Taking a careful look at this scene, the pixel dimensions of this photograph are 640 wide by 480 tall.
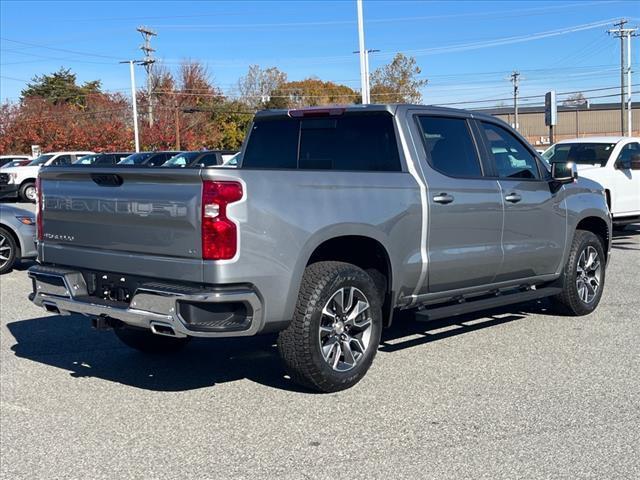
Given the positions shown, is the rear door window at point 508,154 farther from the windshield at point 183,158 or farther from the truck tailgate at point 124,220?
the windshield at point 183,158

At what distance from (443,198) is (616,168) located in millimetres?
8724

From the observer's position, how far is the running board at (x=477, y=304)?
6.01 meters

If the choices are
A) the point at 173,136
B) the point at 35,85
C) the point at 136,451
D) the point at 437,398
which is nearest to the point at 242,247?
the point at 136,451

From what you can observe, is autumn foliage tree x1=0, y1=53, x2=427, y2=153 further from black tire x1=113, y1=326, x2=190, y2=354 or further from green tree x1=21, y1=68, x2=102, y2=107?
black tire x1=113, y1=326, x2=190, y2=354

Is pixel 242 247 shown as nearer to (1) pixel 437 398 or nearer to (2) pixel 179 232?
(2) pixel 179 232

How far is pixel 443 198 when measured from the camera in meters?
6.14

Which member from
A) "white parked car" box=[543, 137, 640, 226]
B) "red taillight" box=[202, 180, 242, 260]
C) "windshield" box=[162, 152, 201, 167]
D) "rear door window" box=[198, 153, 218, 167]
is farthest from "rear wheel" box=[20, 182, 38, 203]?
"red taillight" box=[202, 180, 242, 260]

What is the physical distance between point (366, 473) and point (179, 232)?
6.08 ft

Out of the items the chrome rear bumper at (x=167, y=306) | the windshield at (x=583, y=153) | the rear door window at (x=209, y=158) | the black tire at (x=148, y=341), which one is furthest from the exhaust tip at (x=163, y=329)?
the rear door window at (x=209, y=158)

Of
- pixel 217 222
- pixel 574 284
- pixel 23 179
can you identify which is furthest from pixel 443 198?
pixel 23 179

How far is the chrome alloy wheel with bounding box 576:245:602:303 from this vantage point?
7.86 meters

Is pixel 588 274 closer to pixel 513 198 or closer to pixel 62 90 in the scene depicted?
pixel 513 198

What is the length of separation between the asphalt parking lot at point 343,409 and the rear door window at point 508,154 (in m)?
1.49

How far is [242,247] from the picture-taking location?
4.76 meters
